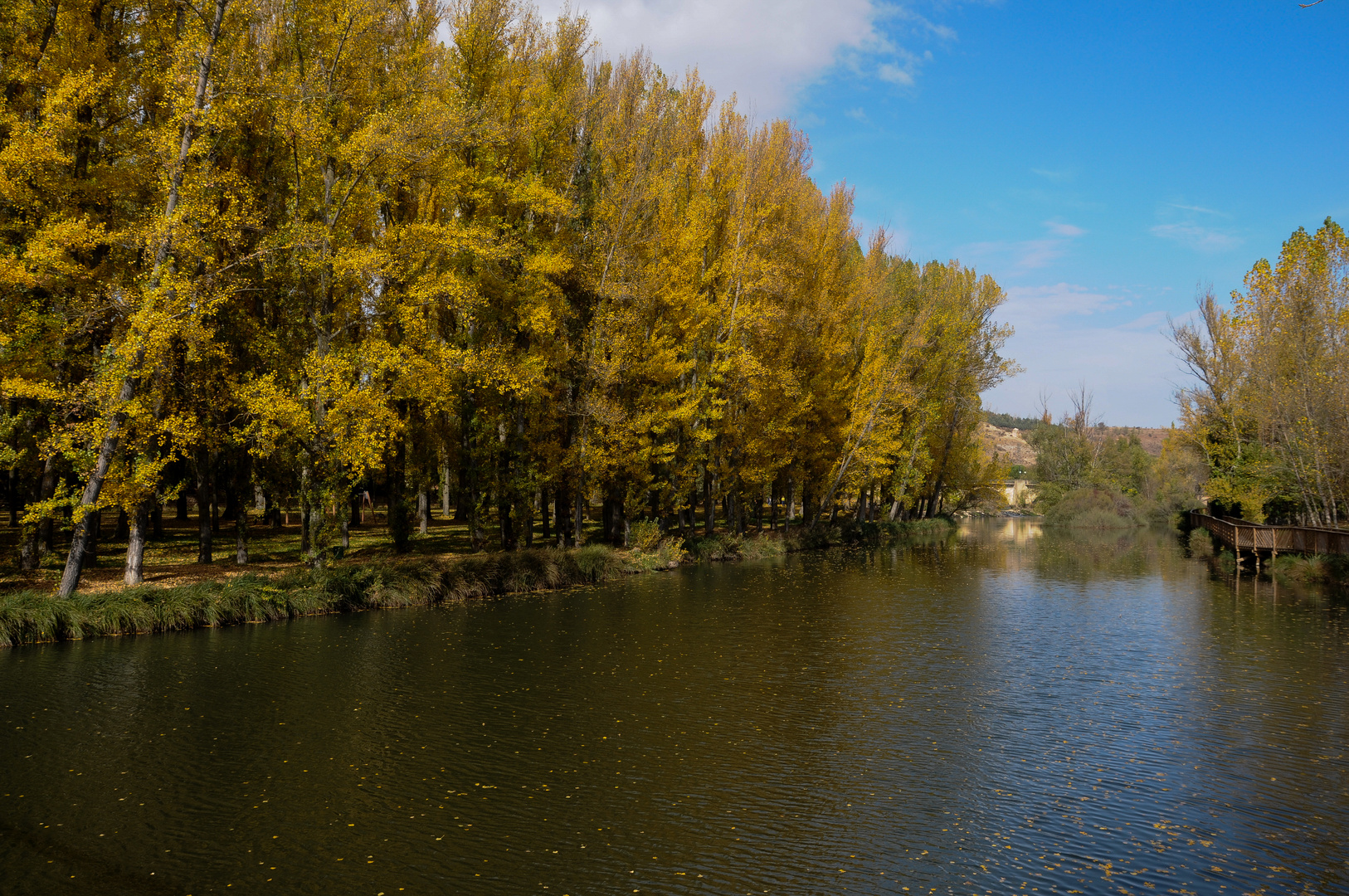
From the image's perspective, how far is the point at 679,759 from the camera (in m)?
10.5

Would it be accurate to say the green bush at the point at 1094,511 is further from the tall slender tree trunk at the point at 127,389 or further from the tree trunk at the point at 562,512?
the tall slender tree trunk at the point at 127,389

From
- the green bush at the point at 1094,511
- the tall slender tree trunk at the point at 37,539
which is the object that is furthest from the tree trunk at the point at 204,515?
the green bush at the point at 1094,511

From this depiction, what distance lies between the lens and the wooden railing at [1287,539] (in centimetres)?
2752

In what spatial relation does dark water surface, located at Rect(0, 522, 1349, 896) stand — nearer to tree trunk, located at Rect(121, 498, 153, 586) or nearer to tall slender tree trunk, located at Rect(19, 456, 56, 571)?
tree trunk, located at Rect(121, 498, 153, 586)

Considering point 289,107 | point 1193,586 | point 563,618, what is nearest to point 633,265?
A: point 289,107

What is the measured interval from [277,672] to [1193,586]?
90.4ft

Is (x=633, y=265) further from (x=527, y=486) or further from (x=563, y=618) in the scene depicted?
(x=563, y=618)

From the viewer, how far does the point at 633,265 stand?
2947cm

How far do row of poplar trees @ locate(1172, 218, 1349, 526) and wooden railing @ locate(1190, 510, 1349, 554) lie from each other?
147 cm

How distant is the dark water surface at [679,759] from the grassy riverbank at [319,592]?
2.16ft

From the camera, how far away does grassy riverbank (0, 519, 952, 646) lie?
55.1ft

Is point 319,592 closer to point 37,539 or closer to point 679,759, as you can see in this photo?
point 37,539

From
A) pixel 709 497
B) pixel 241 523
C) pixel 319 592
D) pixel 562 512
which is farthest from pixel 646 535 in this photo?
pixel 241 523

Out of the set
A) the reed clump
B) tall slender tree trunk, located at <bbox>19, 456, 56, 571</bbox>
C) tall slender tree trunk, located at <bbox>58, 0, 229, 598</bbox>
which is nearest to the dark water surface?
the reed clump
